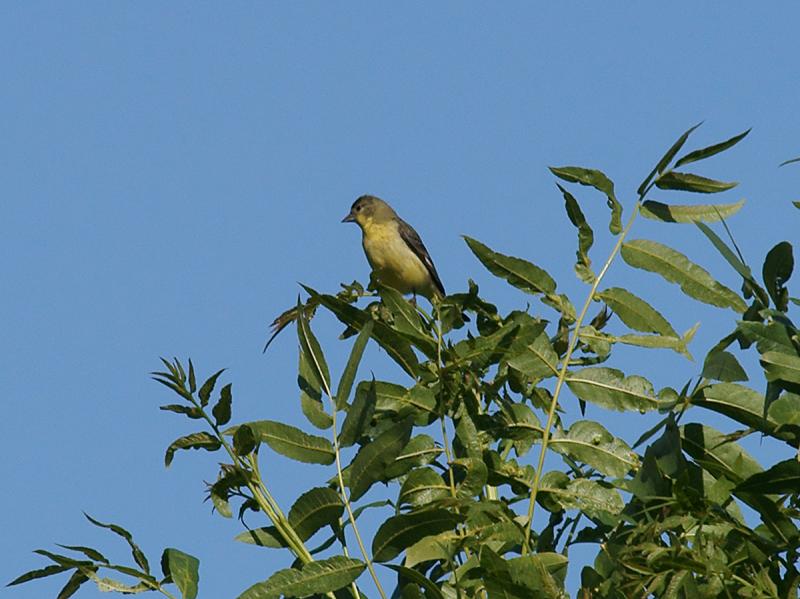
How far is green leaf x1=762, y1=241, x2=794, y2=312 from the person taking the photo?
3.50 metres

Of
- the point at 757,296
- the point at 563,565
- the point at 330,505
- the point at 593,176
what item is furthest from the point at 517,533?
the point at 593,176

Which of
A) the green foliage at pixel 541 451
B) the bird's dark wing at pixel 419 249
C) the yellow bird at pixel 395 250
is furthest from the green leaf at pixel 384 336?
the bird's dark wing at pixel 419 249

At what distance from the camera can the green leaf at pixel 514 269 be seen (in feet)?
13.4

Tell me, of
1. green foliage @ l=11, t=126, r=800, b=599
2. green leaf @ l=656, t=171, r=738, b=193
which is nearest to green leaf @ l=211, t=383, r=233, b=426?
green foliage @ l=11, t=126, r=800, b=599

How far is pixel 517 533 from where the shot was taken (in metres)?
3.51

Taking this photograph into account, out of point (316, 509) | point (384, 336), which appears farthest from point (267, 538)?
point (384, 336)

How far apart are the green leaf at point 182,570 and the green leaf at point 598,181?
160 centimetres

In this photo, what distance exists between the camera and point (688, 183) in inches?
167

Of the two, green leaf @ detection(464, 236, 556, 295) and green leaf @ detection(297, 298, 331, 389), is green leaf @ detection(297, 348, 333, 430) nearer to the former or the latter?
green leaf @ detection(297, 298, 331, 389)

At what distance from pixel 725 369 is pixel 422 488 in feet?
3.10

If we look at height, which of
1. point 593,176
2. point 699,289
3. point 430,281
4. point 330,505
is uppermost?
point 430,281

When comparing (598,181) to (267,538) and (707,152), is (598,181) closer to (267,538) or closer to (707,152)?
(707,152)

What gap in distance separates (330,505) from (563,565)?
0.63 meters

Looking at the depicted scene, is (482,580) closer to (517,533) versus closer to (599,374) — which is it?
(517,533)
